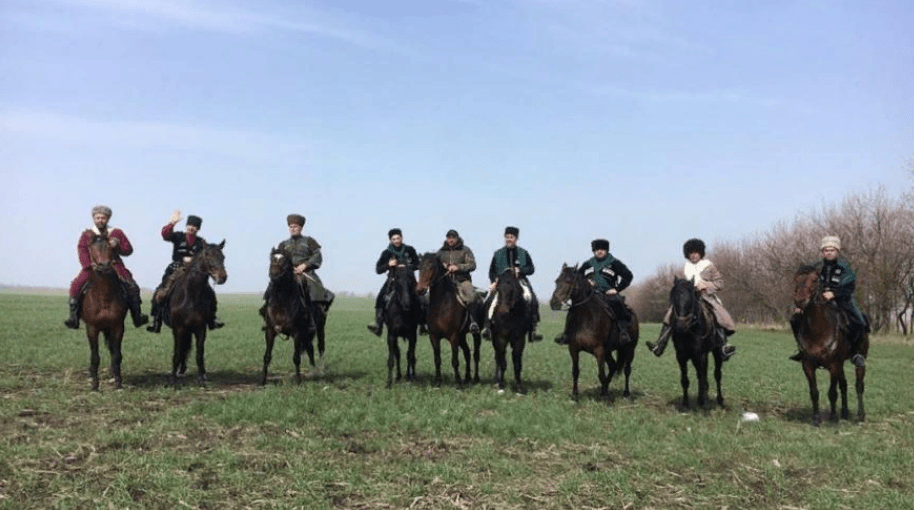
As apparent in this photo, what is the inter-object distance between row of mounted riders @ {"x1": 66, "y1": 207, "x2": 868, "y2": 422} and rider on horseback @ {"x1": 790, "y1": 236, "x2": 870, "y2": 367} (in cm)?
2

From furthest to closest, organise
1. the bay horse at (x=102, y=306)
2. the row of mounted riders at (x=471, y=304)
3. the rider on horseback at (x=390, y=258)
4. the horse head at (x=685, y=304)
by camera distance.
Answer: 1. the rider on horseback at (x=390, y=258)
2. the bay horse at (x=102, y=306)
3. the horse head at (x=685, y=304)
4. the row of mounted riders at (x=471, y=304)

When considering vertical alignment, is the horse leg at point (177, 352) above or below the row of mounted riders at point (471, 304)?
A: below

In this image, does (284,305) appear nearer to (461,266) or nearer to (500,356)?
(461,266)

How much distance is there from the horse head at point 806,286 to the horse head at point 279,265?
9933 millimetres

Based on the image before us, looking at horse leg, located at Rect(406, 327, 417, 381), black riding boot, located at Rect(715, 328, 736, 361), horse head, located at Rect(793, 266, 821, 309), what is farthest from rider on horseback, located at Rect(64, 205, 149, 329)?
horse head, located at Rect(793, 266, 821, 309)

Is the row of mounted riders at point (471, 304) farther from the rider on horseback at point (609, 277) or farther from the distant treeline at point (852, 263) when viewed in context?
the distant treeline at point (852, 263)

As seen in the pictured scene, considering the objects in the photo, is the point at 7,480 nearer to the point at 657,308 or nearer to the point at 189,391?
the point at 189,391

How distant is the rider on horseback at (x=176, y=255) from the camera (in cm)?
1462

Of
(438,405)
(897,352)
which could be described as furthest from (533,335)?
(897,352)

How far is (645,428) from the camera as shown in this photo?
10.4 meters

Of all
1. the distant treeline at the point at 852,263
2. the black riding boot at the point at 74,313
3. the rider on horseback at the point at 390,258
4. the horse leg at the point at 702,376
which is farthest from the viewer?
the distant treeline at the point at 852,263

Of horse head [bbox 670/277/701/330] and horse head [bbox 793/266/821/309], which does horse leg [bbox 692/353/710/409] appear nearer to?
horse head [bbox 670/277/701/330]

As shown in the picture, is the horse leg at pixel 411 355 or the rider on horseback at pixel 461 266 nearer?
the rider on horseback at pixel 461 266

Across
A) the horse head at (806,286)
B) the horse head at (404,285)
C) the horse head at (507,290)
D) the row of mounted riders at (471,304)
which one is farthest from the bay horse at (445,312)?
the horse head at (806,286)
